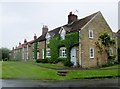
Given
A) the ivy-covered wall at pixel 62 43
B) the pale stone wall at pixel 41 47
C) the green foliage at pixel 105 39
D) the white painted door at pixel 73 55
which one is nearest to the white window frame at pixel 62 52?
the ivy-covered wall at pixel 62 43

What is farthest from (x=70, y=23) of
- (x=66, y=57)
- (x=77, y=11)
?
(x=66, y=57)

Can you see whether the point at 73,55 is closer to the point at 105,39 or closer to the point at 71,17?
the point at 105,39

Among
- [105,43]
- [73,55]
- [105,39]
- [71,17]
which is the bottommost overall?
[73,55]

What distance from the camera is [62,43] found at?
32.6 metres

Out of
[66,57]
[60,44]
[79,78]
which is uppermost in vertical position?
[60,44]

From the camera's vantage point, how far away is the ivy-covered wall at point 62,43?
2984 centimetres

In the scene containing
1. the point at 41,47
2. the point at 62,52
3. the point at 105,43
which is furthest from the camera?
the point at 41,47

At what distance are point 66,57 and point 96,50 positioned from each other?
480 centimetres

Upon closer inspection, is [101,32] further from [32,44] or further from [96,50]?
[32,44]

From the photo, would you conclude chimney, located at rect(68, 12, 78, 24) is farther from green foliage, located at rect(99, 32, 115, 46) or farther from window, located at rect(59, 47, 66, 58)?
green foliage, located at rect(99, 32, 115, 46)

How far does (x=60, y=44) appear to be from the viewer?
1305 inches

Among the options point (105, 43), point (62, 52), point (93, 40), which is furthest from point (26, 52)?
point (105, 43)

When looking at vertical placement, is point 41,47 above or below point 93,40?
below

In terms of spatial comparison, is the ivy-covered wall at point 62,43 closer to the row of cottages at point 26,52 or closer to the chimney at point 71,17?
the chimney at point 71,17
